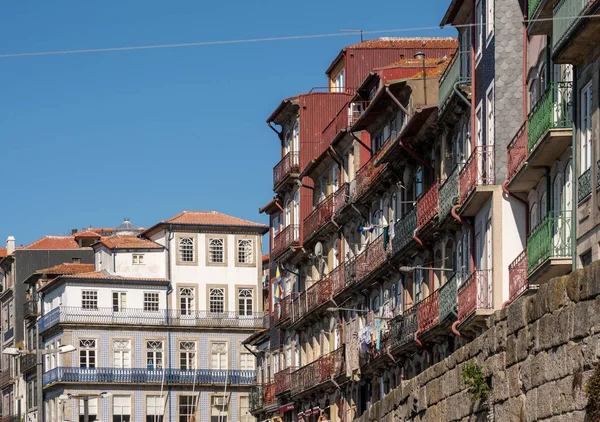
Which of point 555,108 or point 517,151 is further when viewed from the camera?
point 517,151

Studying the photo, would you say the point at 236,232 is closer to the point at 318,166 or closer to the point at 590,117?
the point at 318,166

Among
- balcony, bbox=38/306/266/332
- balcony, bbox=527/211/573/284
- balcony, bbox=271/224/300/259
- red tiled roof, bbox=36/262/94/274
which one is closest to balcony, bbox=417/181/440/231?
balcony, bbox=527/211/573/284

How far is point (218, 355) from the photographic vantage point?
96.7 metres

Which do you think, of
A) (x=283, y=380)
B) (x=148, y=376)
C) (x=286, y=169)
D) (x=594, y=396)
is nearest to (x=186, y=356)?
(x=148, y=376)

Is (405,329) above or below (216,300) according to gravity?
below

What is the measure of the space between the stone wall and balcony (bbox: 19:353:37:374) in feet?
271

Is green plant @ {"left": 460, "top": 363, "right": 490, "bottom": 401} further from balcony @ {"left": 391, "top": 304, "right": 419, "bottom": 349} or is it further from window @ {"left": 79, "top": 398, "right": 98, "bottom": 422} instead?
window @ {"left": 79, "top": 398, "right": 98, "bottom": 422}

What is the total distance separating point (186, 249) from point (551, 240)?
70.7 metres

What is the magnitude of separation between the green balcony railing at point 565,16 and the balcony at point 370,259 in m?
24.4

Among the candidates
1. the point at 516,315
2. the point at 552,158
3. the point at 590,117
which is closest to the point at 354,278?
the point at 552,158

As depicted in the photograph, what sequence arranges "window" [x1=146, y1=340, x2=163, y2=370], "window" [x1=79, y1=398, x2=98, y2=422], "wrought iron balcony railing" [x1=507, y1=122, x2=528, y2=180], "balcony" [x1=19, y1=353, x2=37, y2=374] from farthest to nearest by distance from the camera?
"balcony" [x1=19, y1=353, x2=37, y2=374], "window" [x1=146, y1=340, x2=163, y2=370], "window" [x1=79, y1=398, x2=98, y2=422], "wrought iron balcony railing" [x1=507, y1=122, x2=528, y2=180]

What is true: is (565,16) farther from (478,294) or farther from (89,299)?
(89,299)

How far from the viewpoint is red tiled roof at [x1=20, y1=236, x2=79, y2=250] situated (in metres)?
111

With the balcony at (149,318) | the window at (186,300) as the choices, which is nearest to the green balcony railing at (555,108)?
the balcony at (149,318)
